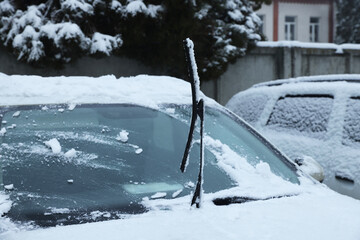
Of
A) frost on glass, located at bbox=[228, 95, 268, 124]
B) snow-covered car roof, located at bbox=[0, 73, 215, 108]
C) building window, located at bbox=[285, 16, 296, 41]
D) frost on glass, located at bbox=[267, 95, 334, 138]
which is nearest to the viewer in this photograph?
snow-covered car roof, located at bbox=[0, 73, 215, 108]

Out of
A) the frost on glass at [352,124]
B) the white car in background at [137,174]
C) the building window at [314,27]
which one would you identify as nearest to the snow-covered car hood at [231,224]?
the white car in background at [137,174]

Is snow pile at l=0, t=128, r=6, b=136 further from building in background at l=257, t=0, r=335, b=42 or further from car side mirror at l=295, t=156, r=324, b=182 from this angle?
building in background at l=257, t=0, r=335, b=42

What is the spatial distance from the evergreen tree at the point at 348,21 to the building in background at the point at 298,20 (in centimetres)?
84

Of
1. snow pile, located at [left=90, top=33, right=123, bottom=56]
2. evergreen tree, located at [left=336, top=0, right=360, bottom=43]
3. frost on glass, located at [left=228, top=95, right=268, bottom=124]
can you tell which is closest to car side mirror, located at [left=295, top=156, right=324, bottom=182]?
frost on glass, located at [left=228, top=95, right=268, bottom=124]

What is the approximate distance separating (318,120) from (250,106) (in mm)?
951

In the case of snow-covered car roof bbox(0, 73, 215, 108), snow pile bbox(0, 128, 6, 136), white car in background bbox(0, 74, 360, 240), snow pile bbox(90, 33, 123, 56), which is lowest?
white car in background bbox(0, 74, 360, 240)

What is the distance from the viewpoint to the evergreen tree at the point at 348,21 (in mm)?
21250

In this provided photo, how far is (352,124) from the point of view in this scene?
3883 mm

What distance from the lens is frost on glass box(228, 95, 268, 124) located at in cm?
486

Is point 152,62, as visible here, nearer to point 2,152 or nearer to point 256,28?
point 256,28

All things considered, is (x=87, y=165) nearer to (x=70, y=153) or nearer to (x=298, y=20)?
(x=70, y=153)

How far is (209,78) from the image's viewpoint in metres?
9.69

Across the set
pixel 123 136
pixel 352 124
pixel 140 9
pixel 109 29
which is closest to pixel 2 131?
pixel 123 136

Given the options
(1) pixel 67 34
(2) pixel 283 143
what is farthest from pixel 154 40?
(2) pixel 283 143
